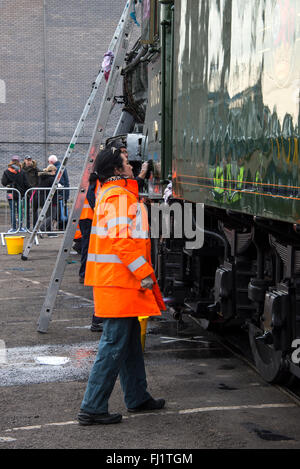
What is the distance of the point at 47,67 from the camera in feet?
107

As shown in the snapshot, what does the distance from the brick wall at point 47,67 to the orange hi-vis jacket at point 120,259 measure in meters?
27.2

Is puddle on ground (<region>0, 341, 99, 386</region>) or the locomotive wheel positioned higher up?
the locomotive wheel

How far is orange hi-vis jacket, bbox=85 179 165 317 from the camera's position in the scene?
17.1 feet

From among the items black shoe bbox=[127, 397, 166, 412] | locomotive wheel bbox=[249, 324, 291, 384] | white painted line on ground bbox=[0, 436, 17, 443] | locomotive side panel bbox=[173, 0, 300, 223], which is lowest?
white painted line on ground bbox=[0, 436, 17, 443]

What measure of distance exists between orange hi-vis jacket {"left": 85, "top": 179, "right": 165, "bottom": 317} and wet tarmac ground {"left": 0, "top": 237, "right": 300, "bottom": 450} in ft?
2.70

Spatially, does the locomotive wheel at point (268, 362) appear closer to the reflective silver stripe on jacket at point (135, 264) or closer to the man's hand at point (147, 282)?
the man's hand at point (147, 282)

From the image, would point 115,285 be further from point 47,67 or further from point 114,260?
point 47,67

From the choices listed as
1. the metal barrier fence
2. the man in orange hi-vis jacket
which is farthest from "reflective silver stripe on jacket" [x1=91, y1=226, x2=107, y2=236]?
the metal barrier fence

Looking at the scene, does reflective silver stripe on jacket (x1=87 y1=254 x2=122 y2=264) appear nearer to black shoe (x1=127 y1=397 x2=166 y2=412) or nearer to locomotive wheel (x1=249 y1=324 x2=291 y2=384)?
black shoe (x1=127 y1=397 x2=166 y2=412)
